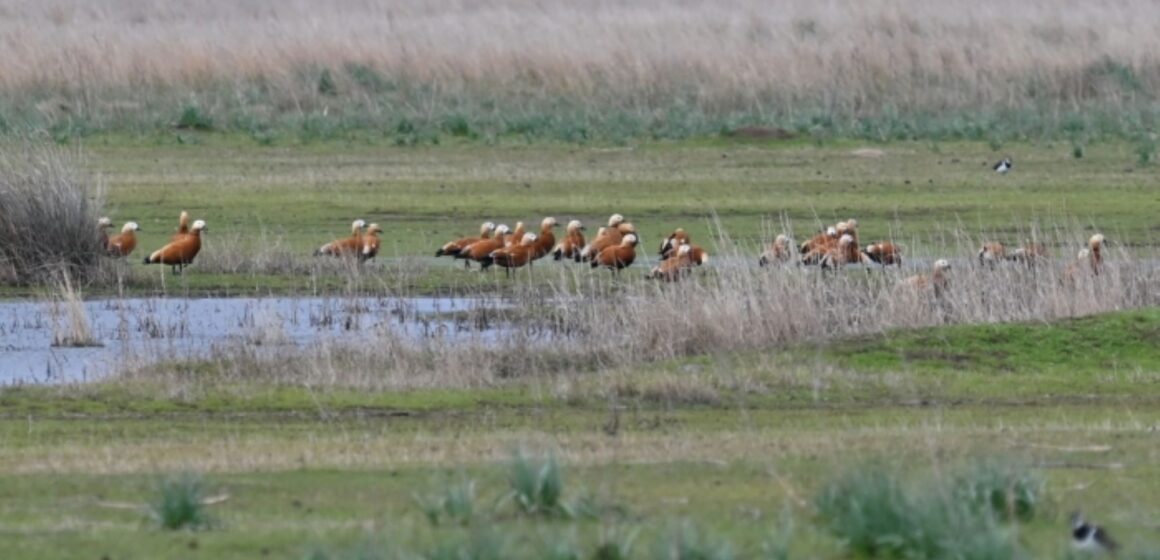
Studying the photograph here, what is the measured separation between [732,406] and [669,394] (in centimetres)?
57

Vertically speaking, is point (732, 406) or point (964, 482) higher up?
point (964, 482)

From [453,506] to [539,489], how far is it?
17.0 inches

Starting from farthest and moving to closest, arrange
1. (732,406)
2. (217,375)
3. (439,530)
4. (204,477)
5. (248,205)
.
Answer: (248,205) < (217,375) < (732,406) < (204,477) < (439,530)

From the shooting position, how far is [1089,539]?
874 centimetres

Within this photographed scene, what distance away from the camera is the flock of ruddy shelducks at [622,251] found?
799 inches

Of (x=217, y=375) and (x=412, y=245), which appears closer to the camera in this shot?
(x=217, y=375)

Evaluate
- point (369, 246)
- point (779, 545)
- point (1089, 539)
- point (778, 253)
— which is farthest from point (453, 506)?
point (369, 246)

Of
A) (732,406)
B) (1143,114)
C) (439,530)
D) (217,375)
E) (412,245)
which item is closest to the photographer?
(439,530)

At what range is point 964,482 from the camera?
378 inches

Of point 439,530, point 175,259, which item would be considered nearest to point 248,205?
point 175,259

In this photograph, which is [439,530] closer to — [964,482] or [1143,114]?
[964,482]

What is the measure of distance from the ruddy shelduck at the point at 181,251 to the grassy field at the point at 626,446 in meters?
7.35

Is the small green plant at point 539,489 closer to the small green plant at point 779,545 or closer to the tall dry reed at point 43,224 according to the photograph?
the small green plant at point 779,545

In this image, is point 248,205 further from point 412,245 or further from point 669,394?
point 669,394
